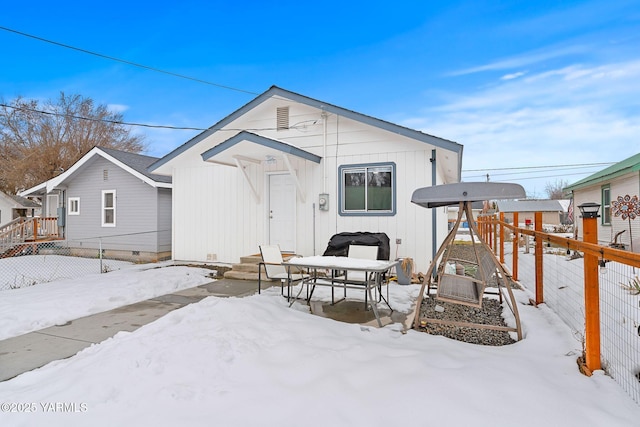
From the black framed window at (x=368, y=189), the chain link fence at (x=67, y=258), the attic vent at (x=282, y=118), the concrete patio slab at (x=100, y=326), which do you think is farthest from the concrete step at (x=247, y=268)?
the attic vent at (x=282, y=118)

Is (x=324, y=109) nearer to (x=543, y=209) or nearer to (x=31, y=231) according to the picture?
(x=31, y=231)

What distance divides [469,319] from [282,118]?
6245mm

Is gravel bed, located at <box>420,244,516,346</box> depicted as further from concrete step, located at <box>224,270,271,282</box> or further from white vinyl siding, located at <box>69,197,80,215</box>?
white vinyl siding, located at <box>69,197,80,215</box>

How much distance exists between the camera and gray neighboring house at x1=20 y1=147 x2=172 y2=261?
11.2 m

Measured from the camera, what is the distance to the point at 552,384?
2.43m

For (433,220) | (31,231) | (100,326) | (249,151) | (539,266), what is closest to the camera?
(100,326)

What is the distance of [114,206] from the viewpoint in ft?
39.1

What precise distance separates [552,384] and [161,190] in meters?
11.4

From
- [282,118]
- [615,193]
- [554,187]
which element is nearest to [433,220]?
[282,118]

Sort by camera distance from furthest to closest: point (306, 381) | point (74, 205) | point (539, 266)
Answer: point (74, 205) < point (539, 266) < point (306, 381)

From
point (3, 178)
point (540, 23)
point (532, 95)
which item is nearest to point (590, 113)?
point (532, 95)

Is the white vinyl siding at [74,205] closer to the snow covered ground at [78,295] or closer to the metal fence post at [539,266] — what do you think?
the snow covered ground at [78,295]

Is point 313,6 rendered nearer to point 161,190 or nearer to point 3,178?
point 161,190

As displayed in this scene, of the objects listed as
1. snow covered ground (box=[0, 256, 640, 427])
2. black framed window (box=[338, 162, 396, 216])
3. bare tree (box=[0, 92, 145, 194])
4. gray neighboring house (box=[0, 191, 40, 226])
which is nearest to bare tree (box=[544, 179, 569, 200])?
black framed window (box=[338, 162, 396, 216])
